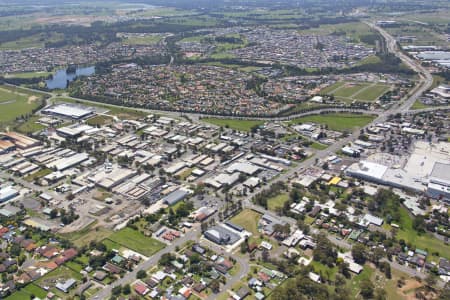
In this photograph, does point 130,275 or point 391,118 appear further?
point 391,118

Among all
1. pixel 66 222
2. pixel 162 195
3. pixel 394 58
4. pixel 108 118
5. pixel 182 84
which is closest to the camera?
pixel 66 222

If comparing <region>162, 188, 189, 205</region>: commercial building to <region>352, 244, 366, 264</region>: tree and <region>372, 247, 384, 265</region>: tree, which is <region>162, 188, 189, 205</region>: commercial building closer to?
<region>352, 244, 366, 264</region>: tree

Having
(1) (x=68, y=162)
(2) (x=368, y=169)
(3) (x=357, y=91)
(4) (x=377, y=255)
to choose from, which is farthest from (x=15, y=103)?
(4) (x=377, y=255)

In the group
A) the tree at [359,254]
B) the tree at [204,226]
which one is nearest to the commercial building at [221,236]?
the tree at [204,226]

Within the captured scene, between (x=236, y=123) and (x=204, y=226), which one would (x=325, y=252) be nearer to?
(x=204, y=226)

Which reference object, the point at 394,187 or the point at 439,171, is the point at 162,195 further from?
the point at 439,171

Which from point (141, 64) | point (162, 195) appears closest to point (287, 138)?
point (162, 195)

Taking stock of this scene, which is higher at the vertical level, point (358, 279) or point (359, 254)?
point (359, 254)
